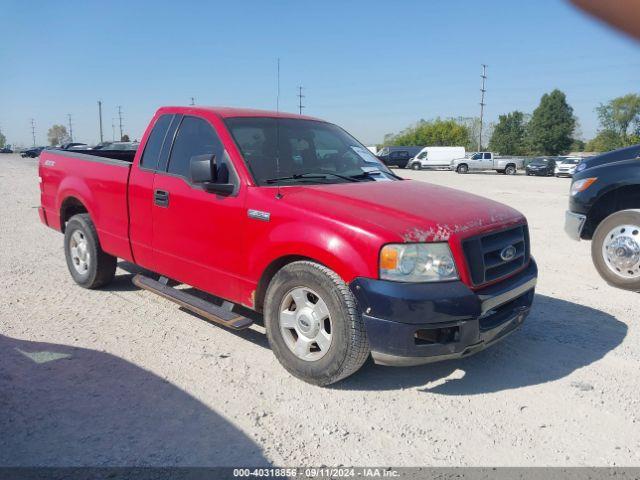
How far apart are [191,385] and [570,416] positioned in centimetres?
241

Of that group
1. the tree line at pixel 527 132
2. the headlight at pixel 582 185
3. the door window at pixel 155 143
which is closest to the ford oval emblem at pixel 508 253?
the door window at pixel 155 143

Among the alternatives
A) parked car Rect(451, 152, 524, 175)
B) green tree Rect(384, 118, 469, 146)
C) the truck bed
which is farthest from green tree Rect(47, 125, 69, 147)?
the truck bed

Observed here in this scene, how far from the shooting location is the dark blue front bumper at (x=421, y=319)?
3.08m

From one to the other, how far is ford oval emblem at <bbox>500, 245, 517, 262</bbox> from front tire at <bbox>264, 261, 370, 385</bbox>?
3.77 feet

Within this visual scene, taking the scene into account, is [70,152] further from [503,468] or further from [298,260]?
[503,468]

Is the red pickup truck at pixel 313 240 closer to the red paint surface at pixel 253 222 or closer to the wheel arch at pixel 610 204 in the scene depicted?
the red paint surface at pixel 253 222

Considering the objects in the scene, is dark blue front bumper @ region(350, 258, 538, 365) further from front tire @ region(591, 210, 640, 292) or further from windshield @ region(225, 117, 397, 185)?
front tire @ region(591, 210, 640, 292)

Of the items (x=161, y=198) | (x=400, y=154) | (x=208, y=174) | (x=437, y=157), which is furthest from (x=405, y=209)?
(x=400, y=154)

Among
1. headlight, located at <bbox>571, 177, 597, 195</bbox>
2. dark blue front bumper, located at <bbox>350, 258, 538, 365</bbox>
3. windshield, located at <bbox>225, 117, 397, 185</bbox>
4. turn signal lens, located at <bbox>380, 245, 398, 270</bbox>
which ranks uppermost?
windshield, located at <bbox>225, 117, 397, 185</bbox>

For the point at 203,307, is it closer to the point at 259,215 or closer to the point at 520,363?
the point at 259,215

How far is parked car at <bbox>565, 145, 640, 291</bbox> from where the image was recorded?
5848mm

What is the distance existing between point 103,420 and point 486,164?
43.5 metres

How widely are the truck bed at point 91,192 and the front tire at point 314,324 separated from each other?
2.10 meters

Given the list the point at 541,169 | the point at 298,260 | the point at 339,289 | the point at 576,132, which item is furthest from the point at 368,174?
the point at 576,132
